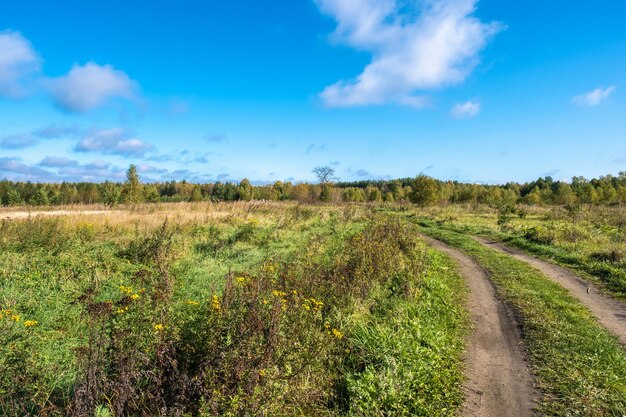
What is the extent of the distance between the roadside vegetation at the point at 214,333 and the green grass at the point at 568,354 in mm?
1340

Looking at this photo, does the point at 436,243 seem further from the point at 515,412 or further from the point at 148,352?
the point at 148,352

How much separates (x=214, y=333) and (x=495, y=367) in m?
5.03

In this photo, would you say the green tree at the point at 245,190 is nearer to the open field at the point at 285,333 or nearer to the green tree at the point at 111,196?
the green tree at the point at 111,196

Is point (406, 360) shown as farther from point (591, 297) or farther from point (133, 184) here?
point (133, 184)

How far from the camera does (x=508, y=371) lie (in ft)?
19.7

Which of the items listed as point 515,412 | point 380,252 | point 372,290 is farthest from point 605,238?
point 515,412

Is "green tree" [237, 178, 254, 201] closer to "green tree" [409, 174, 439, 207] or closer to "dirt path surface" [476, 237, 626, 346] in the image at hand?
"green tree" [409, 174, 439, 207]

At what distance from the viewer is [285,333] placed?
190 inches

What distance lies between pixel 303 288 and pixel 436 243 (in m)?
16.3

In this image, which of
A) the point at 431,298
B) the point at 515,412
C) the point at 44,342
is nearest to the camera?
the point at 515,412

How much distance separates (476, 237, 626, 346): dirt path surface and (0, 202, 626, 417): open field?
0.10 m

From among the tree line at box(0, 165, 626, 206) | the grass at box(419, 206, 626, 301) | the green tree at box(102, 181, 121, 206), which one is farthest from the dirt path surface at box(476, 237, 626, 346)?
the green tree at box(102, 181, 121, 206)

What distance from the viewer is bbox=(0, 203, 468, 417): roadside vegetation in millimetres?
3684

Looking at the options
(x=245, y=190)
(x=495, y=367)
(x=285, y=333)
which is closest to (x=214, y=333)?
(x=285, y=333)
